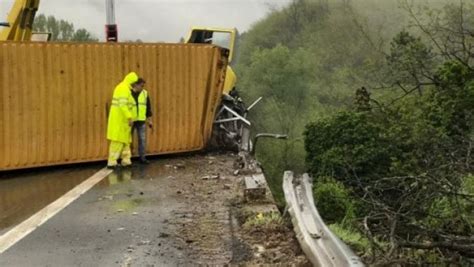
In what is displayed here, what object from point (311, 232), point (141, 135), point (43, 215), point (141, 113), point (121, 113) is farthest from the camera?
point (141, 135)

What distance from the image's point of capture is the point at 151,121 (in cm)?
1086

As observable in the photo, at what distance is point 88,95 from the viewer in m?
10.3

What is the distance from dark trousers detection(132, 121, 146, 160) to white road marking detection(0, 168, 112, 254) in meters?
1.30

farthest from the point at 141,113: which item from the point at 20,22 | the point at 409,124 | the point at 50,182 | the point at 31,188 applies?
the point at 409,124

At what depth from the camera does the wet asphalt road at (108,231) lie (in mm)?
5148

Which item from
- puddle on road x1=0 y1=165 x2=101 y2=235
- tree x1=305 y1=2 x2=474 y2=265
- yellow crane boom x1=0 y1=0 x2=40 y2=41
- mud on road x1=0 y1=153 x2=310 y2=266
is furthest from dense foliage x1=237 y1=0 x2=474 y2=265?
yellow crane boom x1=0 y1=0 x2=40 y2=41

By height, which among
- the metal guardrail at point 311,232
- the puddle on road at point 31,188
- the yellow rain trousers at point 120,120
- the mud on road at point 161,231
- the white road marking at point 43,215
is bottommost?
the puddle on road at point 31,188

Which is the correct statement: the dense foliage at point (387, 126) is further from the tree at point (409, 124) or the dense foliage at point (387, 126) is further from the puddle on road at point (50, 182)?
the puddle on road at point (50, 182)

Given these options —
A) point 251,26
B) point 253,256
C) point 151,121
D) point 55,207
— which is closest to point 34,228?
Result: point 55,207

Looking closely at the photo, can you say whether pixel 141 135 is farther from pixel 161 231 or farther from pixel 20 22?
pixel 161 231

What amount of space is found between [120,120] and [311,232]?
18.9 ft

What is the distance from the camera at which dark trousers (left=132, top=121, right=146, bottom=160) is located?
10.3 metres

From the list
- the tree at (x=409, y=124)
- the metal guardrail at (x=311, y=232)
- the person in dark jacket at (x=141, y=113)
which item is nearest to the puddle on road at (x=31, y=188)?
the person in dark jacket at (x=141, y=113)

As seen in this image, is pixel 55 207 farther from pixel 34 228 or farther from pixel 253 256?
pixel 253 256
